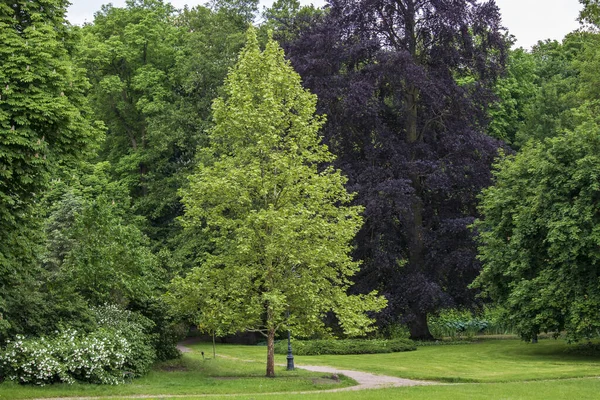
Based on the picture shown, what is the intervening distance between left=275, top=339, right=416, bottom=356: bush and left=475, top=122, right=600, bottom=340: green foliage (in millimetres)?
5106

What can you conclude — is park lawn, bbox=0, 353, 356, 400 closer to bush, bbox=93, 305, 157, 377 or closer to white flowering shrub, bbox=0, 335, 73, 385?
white flowering shrub, bbox=0, 335, 73, 385

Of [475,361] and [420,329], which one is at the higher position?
[420,329]

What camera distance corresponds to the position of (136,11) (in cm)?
4881

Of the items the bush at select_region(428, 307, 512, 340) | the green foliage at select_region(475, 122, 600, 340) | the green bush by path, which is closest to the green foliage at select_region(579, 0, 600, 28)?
the green foliage at select_region(475, 122, 600, 340)

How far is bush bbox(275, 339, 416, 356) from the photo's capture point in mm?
32938

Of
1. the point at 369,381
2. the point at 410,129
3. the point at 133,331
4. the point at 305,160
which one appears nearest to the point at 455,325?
the point at 410,129

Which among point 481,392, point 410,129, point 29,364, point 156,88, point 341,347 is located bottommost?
point 481,392

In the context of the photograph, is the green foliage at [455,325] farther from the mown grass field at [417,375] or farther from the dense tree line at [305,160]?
the mown grass field at [417,375]

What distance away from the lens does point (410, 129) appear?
125 feet

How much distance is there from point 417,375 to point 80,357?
35.5 feet

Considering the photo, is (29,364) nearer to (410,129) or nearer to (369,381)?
(369,381)

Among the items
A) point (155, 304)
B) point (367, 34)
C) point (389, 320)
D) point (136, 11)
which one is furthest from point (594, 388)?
point (136, 11)

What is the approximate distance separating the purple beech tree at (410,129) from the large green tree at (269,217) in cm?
1099

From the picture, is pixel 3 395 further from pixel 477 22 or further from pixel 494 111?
pixel 494 111
